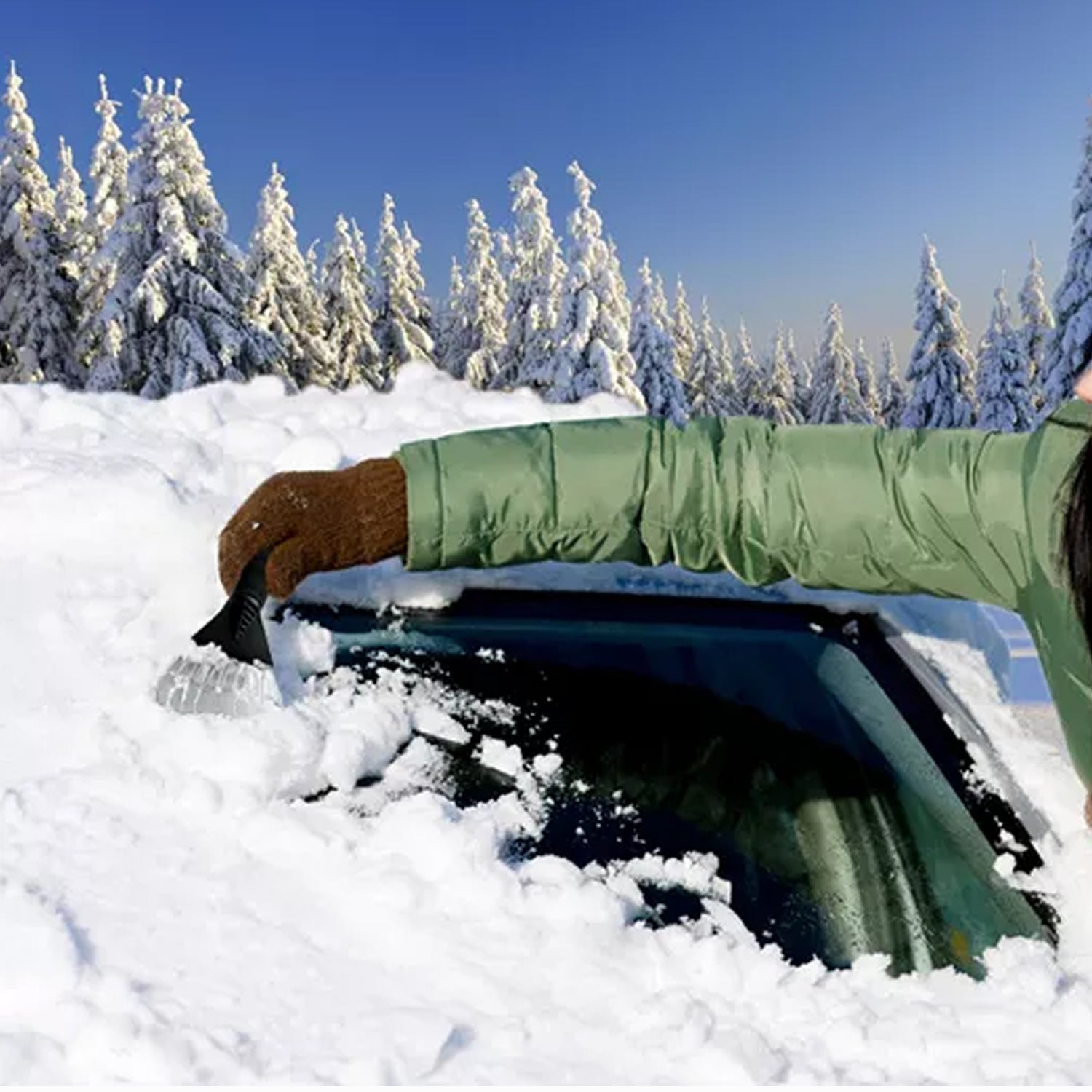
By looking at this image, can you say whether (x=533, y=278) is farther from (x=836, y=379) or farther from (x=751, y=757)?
(x=751, y=757)

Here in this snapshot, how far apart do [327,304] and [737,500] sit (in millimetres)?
40023

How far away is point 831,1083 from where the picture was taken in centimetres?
139

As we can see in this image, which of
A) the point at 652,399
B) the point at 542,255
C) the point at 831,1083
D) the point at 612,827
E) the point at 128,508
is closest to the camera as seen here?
the point at 831,1083

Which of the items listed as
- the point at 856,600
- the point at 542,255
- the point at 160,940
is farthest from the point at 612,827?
the point at 542,255

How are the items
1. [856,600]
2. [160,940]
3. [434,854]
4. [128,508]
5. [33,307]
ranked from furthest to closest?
[33,307]
[128,508]
[856,600]
[434,854]
[160,940]

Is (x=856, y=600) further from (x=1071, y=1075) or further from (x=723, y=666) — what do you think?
(x=1071, y=1075)

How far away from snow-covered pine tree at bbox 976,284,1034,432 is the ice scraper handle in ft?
128

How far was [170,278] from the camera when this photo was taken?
80.3ft

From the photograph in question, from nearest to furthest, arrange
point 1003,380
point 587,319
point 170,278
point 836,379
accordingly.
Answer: point 170,278
point 587,319
point 1003,380
point 836,379

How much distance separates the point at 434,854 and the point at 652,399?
3627 cm

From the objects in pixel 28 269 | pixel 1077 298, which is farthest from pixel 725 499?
pixel 28 269

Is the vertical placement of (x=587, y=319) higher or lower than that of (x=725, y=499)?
higher

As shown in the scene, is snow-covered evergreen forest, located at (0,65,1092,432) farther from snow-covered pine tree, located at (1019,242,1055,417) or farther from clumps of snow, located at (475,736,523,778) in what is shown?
clumps of snow, located at (475,736,523,778)

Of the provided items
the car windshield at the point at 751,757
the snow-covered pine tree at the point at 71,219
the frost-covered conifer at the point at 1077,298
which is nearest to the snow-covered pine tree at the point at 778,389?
the frost-covered conifer at the point at 1077,298
